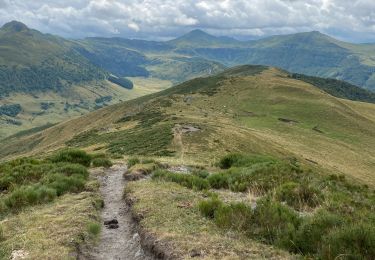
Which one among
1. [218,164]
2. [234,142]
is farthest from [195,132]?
[218,164]

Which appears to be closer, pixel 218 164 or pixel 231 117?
pixel 218 164

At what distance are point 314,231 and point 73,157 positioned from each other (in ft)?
86.0

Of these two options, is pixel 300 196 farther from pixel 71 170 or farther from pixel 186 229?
pixel 71 170

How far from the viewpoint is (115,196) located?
74.4 ft

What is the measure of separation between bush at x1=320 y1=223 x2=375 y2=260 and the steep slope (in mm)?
28297

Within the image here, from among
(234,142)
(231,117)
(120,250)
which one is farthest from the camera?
(231,117)

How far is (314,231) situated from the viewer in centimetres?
1168

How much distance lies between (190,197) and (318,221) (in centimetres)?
739

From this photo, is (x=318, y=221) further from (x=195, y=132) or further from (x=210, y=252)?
(x=195, y=132)

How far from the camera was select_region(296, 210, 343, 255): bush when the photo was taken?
11.3m

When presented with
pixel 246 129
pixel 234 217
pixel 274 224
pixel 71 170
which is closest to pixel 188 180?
pixel 71 170

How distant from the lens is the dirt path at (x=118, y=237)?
13.6 meters

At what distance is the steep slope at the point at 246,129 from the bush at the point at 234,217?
79.4 ft

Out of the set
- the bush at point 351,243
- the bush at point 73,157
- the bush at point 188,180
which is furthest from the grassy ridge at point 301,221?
the bush at point 73,157
